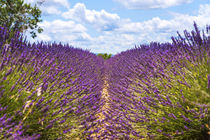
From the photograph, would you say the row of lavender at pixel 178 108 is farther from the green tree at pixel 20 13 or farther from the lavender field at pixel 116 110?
the green tree at pixel 20 13

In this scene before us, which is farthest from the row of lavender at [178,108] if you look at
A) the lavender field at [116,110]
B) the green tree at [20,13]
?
the green tree at [20,13]

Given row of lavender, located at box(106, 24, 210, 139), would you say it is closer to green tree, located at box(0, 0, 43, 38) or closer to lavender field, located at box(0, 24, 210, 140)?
lavender field, located at box(0, 24, 210, 140)

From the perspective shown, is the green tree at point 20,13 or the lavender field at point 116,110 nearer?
the lavender field at point 116,110

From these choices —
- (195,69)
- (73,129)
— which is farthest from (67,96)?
(195,69)

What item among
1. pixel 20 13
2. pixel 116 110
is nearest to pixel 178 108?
pixel 116 110

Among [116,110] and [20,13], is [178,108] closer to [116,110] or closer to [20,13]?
[116,110]

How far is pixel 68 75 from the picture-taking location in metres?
3.17

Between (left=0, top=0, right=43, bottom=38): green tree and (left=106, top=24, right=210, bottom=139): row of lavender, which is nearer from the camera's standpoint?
(left=106, top=24, right=210, bottom=139): row of lavender

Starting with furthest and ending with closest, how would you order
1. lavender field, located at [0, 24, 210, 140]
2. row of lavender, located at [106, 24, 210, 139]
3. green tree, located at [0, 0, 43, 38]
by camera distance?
1. green tree, located at [0, 0, 43, 38]
2. row of lavender, located at [106, 24, 210, 139]
3. lavender field, located at [0, 24, 210, 140]

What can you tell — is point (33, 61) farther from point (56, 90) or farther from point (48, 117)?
point (48, 117)

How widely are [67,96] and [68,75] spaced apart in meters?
0.76

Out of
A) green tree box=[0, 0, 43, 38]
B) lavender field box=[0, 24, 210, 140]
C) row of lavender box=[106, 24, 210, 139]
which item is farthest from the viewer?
green tree box=[0, 0, 43, 38]

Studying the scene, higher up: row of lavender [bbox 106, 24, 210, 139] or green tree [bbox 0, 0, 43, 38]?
green tree [bbox 0, 0, 43, 38]

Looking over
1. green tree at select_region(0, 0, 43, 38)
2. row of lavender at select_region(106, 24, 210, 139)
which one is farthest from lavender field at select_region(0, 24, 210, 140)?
green tree at select_region(0, 0, 43, 38)
